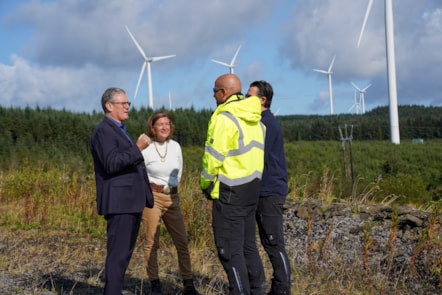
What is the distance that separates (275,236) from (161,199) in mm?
1134

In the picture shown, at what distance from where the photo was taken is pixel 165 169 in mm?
5117

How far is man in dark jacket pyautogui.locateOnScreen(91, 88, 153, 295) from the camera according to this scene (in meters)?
4.09

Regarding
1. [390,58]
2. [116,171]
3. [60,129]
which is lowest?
[116,171]

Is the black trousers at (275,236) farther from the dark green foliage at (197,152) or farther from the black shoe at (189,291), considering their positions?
the dark green foliage at (197,152)

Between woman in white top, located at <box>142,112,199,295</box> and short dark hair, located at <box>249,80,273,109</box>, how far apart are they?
0.93m

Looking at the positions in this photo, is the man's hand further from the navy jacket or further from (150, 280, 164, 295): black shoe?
(150, 280, 164, 295): black shoe

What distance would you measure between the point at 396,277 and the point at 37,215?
600cm

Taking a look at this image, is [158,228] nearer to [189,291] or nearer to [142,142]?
[189,291]

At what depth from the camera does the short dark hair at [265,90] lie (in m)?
4.74

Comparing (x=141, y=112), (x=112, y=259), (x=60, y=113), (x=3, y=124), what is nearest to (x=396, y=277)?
(x=112, y=259)

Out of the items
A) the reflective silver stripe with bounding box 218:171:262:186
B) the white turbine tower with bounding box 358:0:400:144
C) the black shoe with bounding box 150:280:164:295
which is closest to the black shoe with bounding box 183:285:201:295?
the black shoe with bounding box 150:280:164:295

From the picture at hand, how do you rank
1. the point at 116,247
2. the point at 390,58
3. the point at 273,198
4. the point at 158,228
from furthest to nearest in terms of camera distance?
the point at 390,58
the point at 158,228
the point at 273,198
the point at 116,247

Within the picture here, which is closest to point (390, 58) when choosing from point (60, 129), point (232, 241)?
point (60, 129)

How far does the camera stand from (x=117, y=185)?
4121 millimetres
